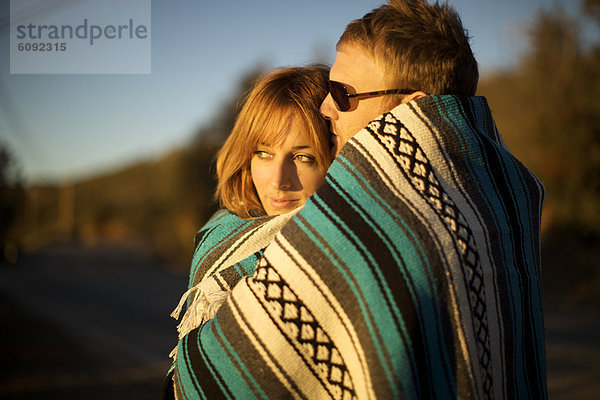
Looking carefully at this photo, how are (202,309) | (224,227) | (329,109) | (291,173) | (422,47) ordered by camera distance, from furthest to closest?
(291,173)
(224,227)
(329,109)
(202,309)
(422,47)

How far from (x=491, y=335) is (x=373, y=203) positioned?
46 cm

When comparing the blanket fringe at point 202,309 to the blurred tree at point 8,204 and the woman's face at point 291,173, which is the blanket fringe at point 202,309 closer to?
the woman's face at point 291,173

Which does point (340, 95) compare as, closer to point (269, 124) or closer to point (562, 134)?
point (269, 124)

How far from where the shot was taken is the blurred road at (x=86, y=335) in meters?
6.78

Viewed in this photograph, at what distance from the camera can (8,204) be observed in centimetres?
870

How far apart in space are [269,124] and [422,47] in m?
0.97

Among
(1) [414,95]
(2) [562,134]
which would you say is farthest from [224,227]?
(2) [562,134]

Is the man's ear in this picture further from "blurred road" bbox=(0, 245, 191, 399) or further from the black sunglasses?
"blurred road" bbox=(0, 245, 191, 399)

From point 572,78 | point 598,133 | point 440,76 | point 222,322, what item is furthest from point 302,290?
point 572,78

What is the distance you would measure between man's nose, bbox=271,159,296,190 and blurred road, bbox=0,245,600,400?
504 centimetres

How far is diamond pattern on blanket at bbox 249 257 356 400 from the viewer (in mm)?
1208

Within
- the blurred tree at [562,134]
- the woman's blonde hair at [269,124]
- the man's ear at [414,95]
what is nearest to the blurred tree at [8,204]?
the woman's blonde hair at [269,124]

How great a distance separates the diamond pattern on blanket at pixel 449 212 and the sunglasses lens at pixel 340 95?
423 mm

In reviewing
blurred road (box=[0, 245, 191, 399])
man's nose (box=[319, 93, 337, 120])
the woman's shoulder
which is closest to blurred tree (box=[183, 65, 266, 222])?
blurred road (box=[0, 245, 191, 399])
